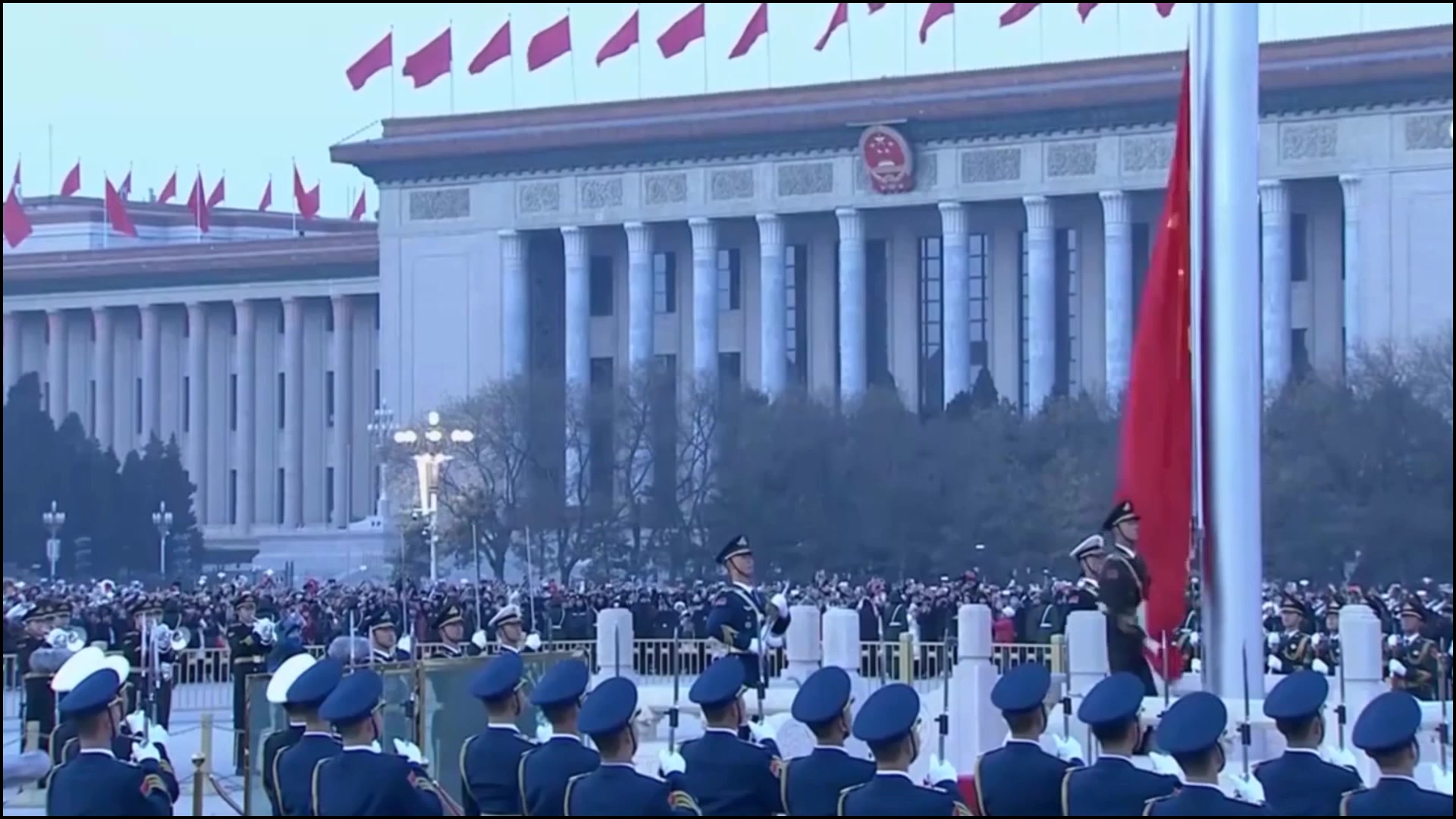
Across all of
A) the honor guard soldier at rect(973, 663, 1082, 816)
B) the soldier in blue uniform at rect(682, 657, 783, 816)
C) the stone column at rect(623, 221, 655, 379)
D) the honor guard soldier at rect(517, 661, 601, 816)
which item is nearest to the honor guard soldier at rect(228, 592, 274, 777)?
the honor guard soldier at rect(517, 661, 601, 816)

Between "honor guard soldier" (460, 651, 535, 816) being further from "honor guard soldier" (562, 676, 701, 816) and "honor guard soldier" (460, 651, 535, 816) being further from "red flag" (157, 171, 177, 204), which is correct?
"red flag" (157, 171, 177, 204)

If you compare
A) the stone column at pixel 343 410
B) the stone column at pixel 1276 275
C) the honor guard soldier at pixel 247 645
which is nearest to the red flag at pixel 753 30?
the stone column at pixel 1276 275

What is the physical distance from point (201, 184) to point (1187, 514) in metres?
49.4

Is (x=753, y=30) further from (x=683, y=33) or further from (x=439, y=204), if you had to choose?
(x=439, y=204)

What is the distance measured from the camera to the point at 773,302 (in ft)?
184

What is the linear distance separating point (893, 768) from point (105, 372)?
60.2 m

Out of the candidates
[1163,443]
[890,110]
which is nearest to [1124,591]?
[1163,443]

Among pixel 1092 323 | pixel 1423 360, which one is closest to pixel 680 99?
pixel 1092 323

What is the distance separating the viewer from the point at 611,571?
44.1 metres

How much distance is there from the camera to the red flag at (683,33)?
4703 centimetres

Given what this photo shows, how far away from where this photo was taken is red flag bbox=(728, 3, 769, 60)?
47375 mm

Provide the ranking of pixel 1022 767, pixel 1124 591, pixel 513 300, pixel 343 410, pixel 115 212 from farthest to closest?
1. pixel 343 410
2. pixel 513 300
3. pixel 115 212
4. pixel 1124 591
5. pixel 1022 767

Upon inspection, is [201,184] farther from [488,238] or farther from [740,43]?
[740,43]

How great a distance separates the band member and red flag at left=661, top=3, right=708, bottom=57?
1424 inches
